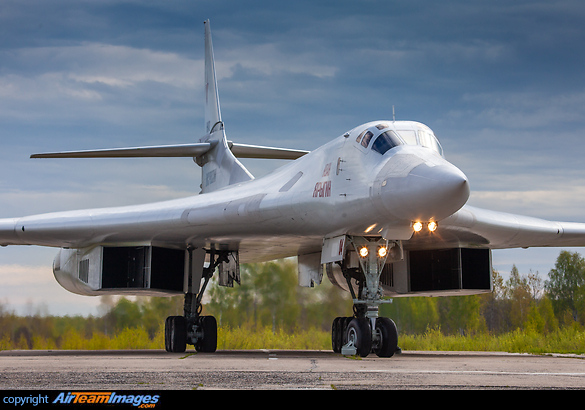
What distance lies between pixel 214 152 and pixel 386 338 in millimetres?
8965

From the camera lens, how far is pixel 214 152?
17703 millimetres

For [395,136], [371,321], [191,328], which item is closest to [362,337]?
[371,321]

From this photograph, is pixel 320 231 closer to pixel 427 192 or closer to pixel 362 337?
pixel 362 337

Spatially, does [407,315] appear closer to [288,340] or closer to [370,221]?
[288,340]

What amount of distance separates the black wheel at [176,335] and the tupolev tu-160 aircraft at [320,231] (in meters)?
0.02

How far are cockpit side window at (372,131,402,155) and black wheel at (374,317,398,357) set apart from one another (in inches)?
99.4

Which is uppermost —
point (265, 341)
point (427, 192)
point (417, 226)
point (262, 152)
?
point (262, 152)

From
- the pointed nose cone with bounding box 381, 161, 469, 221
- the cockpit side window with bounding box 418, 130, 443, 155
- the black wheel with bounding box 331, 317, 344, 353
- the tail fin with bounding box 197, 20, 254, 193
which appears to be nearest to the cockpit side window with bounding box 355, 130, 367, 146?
the cockpit side window with bounding box 418, 130, 443, 155

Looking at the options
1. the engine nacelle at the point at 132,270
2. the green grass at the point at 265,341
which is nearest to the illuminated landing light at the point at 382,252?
the engine nacelle at the point at 132,270

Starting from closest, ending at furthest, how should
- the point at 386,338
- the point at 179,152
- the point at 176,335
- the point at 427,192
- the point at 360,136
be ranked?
the point at 427,192
the point at 386,338
the point at 360,136
the point at 176,335
the point at 179,152

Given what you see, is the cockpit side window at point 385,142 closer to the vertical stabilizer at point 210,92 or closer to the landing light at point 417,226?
the landing light at point 417,226

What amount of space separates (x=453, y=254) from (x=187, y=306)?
5724 millimetres
